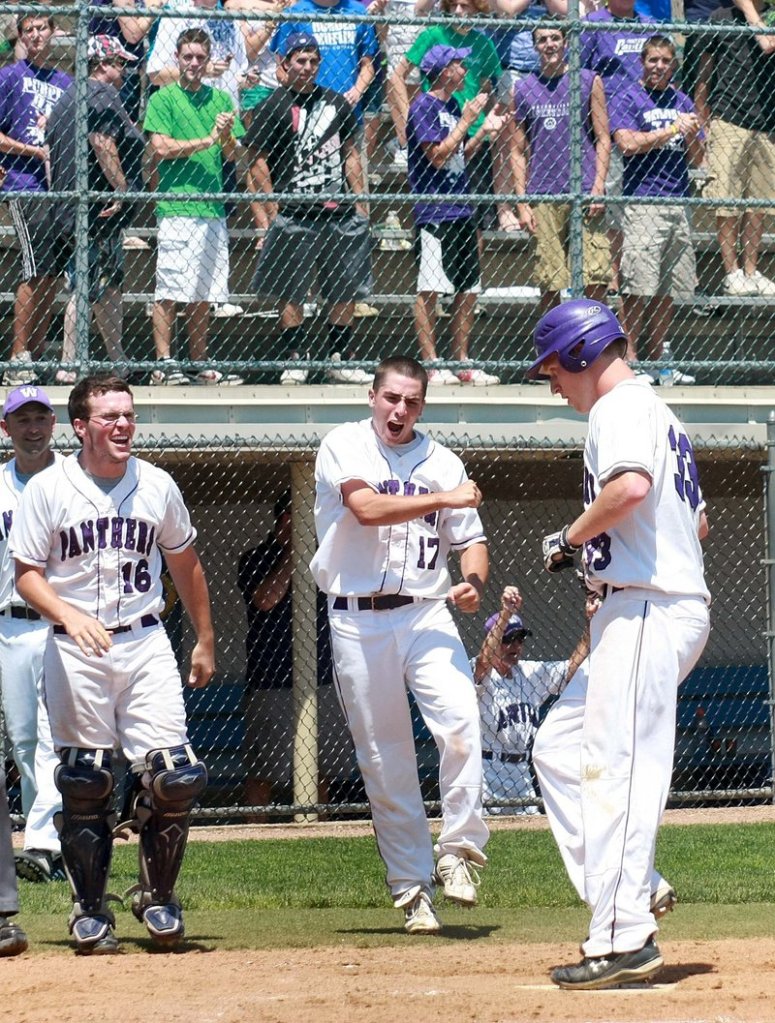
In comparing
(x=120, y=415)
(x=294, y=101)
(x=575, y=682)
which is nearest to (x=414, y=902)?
(x=575, y=682)

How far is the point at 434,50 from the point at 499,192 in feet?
→ 3.30

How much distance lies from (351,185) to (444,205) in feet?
1.97

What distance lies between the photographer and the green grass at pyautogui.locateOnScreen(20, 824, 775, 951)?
229 inches

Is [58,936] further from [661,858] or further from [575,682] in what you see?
[661,858]

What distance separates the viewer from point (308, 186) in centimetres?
984

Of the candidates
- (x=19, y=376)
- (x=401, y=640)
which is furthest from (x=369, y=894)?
(x=19, y=376)

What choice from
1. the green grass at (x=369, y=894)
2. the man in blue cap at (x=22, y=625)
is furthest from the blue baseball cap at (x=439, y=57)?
the green grass at (x=369, y=894)

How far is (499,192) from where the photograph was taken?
1050 cm

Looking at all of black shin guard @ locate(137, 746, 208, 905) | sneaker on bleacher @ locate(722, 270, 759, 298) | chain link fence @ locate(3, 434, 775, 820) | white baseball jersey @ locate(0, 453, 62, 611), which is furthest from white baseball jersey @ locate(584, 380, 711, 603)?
sneaker on bleacher @ locate(722, 270, 759, 298)

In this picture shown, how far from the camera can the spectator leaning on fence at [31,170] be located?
9.47m

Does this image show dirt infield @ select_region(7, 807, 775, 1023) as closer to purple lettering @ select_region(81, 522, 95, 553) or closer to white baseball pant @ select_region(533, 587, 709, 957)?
white baseball pant @ select_region(533, 587, 709, 957)

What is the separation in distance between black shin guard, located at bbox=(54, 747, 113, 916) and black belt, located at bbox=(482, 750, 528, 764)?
15.5ft

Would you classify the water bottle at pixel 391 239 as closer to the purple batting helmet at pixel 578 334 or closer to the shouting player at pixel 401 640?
the shouting player at pixel 401 640

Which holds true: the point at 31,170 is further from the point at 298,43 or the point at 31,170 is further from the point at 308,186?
the point at 298,43
